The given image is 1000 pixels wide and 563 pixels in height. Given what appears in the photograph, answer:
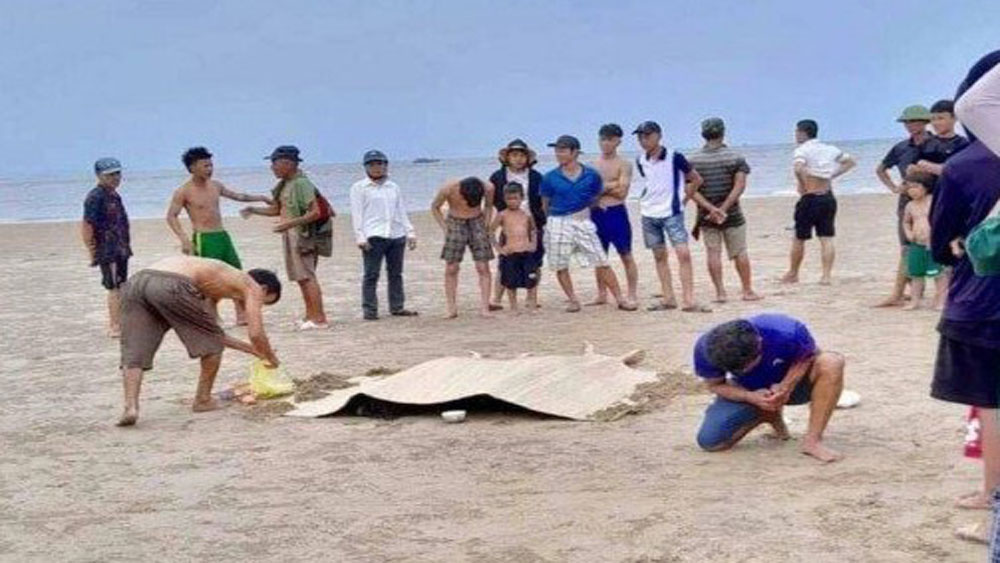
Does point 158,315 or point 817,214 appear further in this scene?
point 817,214

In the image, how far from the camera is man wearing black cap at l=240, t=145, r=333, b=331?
33.4ft

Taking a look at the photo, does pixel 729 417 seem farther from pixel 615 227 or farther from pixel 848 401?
pixel 615 227

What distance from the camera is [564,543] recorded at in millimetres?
4348

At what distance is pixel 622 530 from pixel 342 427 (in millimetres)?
2366

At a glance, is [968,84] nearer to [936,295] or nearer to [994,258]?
[994,258]

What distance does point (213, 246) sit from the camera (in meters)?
10.0

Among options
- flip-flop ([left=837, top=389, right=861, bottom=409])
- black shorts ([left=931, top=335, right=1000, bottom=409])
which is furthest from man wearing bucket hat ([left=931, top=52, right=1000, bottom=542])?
flip-flop ([left=837, top=389, right=861, bottom=409])

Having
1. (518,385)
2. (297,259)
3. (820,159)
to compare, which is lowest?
(518,385)

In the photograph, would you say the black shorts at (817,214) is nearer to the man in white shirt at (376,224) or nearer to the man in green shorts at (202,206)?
the man in white shirt at (376,224)

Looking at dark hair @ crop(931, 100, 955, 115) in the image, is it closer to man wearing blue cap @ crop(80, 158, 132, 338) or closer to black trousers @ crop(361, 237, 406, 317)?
black trousers @ crop(361, 237, 406, 317)

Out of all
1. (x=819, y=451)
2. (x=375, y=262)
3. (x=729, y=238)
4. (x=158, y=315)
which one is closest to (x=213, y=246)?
(x=375, y=262)

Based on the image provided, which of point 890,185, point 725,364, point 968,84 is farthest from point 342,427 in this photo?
point 890,185

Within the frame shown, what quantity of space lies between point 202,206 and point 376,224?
1.58m

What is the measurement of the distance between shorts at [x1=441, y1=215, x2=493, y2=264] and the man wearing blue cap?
9.24 ft
